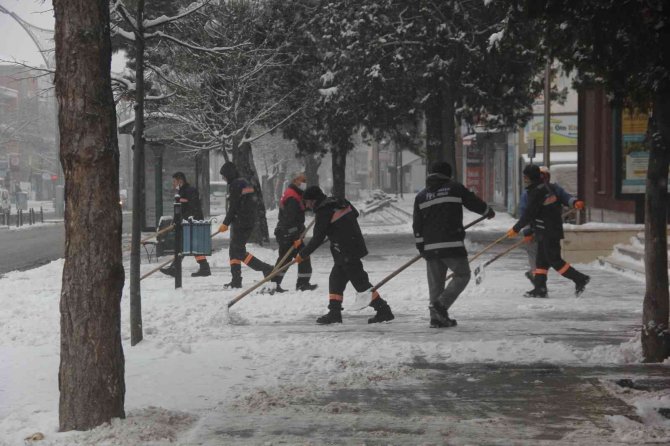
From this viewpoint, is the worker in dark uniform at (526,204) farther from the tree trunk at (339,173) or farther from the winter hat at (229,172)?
the tree trunk at (339,173)

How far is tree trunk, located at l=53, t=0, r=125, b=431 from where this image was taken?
5719 mm

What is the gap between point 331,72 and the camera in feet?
79.4

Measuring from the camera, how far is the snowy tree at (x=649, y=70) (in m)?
7.69

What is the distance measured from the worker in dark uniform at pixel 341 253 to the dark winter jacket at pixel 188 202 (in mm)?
5620

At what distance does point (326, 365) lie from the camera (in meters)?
8.13

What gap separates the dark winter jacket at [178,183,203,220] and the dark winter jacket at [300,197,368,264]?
5.60m

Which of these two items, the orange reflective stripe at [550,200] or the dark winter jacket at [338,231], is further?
the orange reflective stripe at [550,200]

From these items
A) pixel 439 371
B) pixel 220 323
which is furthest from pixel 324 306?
pixel 439 371

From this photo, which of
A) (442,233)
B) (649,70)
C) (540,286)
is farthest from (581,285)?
(649,70)

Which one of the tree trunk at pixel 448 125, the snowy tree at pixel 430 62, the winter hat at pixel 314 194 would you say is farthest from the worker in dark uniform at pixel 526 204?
the tree trunk at pixel 448 125

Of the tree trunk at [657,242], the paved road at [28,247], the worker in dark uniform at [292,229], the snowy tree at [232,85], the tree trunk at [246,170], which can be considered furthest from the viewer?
the tree trunk at [246,170]

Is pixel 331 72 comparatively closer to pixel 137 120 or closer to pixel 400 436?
pixel 137 120

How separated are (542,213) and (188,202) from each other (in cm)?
622

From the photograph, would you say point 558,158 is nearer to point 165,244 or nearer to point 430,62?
point 430,62
